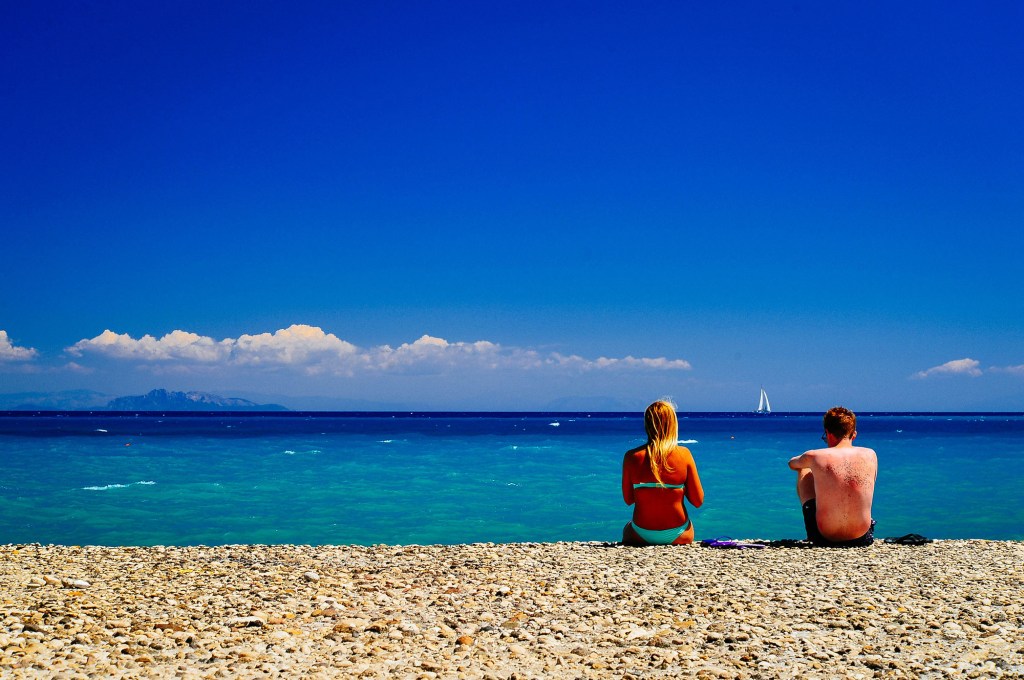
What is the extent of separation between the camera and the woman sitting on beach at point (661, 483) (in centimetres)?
830

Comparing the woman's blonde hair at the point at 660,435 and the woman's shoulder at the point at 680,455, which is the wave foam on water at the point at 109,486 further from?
the woman's shoulder at the point at 680,455

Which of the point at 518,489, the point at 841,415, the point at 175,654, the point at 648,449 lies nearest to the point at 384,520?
the point at 518,489

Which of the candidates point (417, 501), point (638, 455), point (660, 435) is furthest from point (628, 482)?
point (417, 501)

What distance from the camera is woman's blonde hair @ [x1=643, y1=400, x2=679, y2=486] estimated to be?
27.2ft

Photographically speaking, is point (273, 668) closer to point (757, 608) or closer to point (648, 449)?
point (757, 608)

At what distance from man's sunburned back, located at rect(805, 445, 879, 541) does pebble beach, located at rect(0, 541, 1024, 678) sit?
497 mm

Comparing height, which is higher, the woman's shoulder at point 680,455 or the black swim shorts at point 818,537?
the woman's shoulder at point 680,455

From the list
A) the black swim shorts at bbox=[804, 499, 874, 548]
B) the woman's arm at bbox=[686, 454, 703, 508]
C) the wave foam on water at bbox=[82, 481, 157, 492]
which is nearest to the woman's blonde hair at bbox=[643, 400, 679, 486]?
the woman's arm at bbox=[686, 454, 703, 508]

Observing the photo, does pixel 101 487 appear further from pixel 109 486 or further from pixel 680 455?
pixel 680 455

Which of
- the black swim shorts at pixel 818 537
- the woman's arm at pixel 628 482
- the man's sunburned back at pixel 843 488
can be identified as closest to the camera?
the man's sunburned back at pixel 843 488

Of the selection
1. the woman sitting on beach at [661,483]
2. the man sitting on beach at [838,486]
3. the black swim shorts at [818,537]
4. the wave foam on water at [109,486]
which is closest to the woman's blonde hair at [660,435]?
the woman sitting on beach at [661,483]

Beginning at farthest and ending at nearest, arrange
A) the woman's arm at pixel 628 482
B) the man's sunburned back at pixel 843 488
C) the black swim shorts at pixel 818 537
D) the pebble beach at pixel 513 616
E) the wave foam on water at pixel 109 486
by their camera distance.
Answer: the wave foam on water at pixel 109 486
the black swim shorts at pixel 818 537
the woman's arm at pixel 628 482
the man's sunburned back at pixel 843 488
the pebble beach at pixel 513 616

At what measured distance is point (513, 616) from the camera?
578 cm

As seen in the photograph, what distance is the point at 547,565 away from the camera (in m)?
7.51
